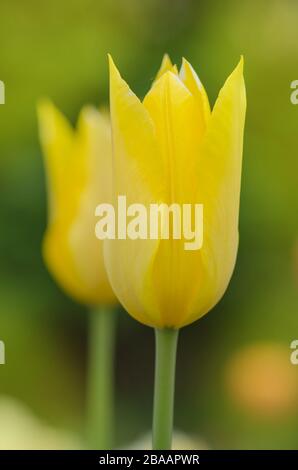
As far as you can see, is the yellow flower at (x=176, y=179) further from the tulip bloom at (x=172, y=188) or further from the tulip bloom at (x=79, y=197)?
the tulip bloom at (x=79, y=197)

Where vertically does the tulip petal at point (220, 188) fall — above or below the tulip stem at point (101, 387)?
above

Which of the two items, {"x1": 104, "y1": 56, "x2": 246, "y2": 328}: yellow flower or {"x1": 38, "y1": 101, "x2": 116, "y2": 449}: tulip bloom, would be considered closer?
{"x1": 104, "y1": 56, "x2": 246, "y2": 328}: yellow flower

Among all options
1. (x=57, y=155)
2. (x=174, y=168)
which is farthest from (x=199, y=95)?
(x=57, y=155)

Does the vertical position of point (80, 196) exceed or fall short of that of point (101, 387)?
it exceeds it

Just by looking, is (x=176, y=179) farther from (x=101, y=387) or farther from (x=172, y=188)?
(x=101, y=387)

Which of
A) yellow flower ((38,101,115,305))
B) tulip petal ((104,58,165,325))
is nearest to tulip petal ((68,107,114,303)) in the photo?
yellow flower ((38,101,115,305))

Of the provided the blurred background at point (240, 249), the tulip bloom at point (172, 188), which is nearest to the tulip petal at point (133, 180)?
the tulip bloom at point (172, 188)

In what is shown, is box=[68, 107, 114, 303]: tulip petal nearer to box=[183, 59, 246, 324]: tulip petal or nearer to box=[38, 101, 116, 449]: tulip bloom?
box=[38, 101, 116, 449]: tulip bloom

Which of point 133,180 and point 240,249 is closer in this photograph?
point 133,180
